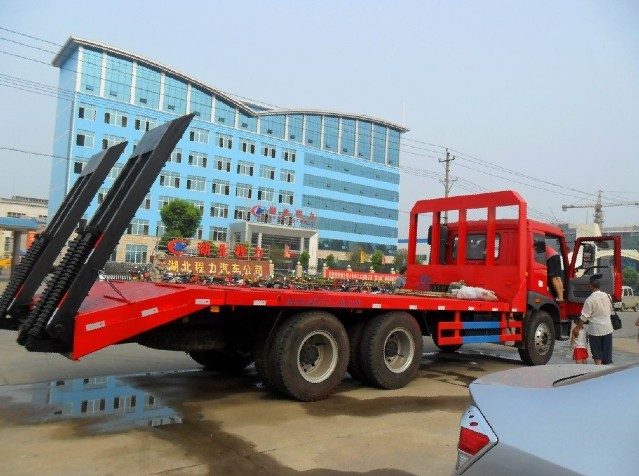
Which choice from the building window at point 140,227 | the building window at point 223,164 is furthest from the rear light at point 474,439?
the building window at point 223,164

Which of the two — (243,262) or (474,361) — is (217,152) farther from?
(474,361)

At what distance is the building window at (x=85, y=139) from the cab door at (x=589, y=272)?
54.6 meters

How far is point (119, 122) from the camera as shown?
56688 mm

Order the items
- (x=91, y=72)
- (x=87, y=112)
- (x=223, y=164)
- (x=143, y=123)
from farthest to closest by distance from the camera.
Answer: (x=223, y=164), (x=143, y=123), (x=91, y=72), (x=87, y=112)

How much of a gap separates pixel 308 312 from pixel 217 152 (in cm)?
6164

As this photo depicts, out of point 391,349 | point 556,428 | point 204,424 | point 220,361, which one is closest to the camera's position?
point 556,428

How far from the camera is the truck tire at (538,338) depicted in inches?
329

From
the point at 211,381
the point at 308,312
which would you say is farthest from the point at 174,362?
the point at 308,312

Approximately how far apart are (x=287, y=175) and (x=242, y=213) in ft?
Answer: 31.7

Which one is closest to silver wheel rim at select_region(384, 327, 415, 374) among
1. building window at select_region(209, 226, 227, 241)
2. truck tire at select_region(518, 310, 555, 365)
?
truck tire at select_region(518, 310, 555, 365)

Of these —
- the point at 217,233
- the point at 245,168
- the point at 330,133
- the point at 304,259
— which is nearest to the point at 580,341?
the point at 304,259

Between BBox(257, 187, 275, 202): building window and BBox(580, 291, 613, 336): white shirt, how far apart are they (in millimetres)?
62417

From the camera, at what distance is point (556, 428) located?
72.4 inches

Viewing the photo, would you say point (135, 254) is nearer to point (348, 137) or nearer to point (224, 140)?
point (224, 140)
